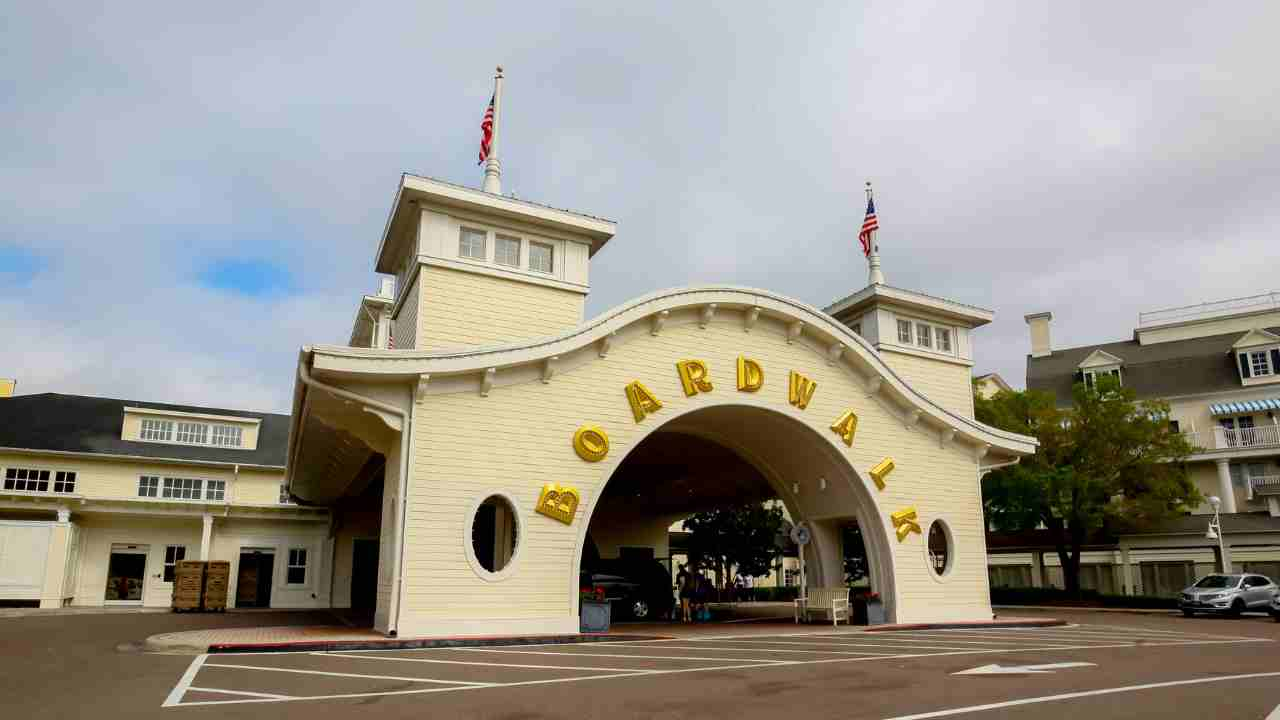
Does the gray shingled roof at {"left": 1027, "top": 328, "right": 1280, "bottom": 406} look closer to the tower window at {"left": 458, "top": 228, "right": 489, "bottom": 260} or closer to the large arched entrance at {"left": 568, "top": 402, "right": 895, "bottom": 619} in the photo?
the large arched entrance at {"left": 568, "top": 402, "right": 895, "bottom": 619}

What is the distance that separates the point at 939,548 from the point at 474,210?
17687 millimetres

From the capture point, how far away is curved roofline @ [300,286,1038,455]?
14913 millimetres

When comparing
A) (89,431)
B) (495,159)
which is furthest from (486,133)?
(89,431)

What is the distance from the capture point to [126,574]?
3114cm

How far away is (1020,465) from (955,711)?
2873cm

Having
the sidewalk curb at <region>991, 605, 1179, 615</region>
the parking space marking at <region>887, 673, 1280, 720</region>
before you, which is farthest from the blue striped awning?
the parking space marking at <region>887, 673, 1280, 720</region>

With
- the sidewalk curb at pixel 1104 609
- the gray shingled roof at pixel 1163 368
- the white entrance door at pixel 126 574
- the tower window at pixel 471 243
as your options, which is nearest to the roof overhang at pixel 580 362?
the tower window at pixel 471 243

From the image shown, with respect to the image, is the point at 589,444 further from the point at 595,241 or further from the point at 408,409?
the point at 595,241

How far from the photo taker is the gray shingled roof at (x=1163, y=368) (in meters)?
39.8

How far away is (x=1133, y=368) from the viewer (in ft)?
138

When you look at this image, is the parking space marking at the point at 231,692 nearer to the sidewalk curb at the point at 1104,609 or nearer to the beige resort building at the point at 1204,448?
the sidewalk curb at the point at 1104,609

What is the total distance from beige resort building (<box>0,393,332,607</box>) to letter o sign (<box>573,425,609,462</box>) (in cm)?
1854

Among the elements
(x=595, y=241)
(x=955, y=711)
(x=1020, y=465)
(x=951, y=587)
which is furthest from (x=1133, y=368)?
(x=955, y=711)

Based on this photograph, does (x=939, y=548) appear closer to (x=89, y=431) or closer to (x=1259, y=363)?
(x=1259, y=363)
